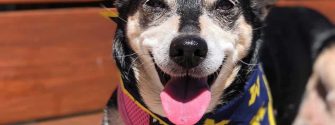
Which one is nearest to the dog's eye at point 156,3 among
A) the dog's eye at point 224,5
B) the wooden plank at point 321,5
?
the dog's eye at point 224,5

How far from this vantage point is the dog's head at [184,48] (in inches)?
88.9

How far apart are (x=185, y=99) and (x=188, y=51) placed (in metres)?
0.20

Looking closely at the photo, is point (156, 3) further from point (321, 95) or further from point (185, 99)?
point (321, 95)

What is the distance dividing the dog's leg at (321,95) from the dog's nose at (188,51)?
4.35 feet

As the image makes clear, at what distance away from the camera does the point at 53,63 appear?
11.4 ft

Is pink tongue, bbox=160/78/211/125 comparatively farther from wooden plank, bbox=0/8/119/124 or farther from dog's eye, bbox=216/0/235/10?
wooden plank, bbox=0/8/119/124

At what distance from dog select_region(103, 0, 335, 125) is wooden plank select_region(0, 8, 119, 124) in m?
0.69

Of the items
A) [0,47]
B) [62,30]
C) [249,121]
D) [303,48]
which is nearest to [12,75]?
[0,47]

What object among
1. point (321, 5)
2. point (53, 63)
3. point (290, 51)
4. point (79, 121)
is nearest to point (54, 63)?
point (53, 63)

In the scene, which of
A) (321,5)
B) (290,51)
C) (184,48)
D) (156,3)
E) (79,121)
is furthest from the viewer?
(321,5)

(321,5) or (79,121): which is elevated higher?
(321,5)

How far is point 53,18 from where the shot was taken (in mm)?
3438

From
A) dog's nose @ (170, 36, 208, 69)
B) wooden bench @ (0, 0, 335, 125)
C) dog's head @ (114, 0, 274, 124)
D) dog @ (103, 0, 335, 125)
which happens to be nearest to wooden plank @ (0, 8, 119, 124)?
wooden bench @ (0, 0, 335, 125)

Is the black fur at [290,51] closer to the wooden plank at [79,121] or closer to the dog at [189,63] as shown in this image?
the dog at [189,63]
